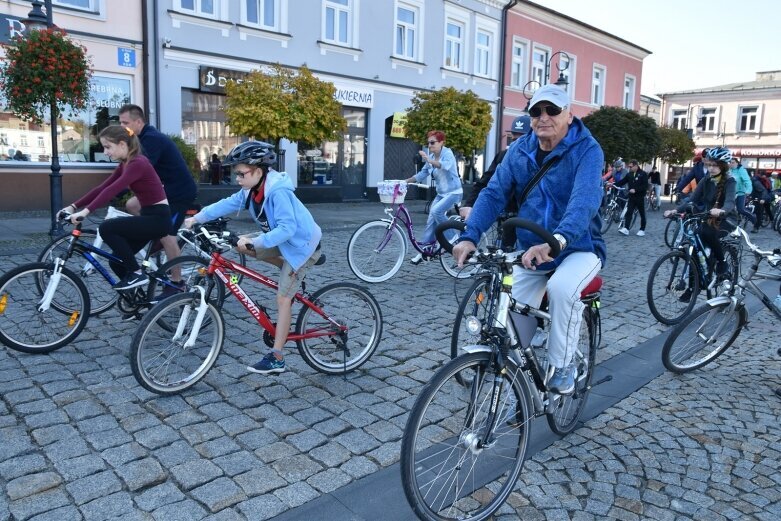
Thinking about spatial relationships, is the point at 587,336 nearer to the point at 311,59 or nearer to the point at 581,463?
the point at 581,463

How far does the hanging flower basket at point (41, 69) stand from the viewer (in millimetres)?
9531

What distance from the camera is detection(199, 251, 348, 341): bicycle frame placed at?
4.19 meters

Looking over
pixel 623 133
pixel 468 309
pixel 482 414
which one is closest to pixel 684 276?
pixel 468 309

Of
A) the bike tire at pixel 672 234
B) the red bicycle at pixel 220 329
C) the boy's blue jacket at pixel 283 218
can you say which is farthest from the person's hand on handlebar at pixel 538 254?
the bike tire at pixel 672 234

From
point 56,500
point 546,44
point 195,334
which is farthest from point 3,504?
point 546,44

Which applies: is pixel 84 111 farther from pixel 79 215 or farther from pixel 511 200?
pixel 511 200

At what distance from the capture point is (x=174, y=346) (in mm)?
4078

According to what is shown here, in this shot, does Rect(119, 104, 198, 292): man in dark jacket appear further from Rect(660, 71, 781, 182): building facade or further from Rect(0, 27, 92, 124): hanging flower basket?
Rect(660, 71, 781, 182): building facade

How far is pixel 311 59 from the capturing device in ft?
60.3

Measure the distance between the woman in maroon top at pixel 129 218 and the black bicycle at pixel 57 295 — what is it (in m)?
0.10

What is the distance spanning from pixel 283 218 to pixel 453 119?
13886mm

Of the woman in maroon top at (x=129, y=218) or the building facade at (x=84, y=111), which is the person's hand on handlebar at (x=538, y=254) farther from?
the building facade at (x=84, y=111)

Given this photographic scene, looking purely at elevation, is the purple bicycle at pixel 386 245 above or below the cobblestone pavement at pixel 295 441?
above

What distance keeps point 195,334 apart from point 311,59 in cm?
1574
